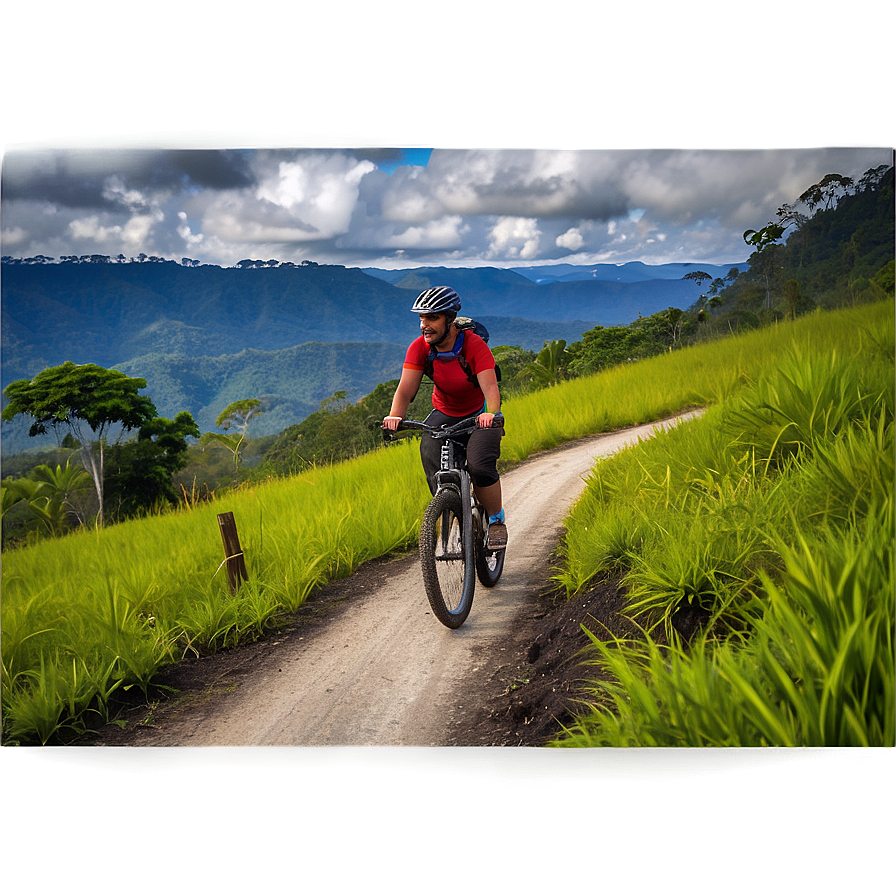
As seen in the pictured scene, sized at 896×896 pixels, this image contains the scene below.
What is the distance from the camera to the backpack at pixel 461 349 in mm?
2936

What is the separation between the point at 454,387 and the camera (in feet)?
10.2

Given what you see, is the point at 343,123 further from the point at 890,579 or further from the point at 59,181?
the point at 890,579

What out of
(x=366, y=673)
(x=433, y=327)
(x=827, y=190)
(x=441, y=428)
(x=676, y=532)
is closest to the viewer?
(x=676, y=532)

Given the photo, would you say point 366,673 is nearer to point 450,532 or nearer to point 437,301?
point 450,532

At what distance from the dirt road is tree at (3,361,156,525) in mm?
1287

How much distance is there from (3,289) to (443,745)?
2444 millimetres

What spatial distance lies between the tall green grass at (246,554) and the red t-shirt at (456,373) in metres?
0.85

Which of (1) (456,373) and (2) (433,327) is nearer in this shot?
(2) (433,327)

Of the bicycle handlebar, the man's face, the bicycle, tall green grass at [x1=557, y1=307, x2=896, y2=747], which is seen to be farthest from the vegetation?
the man's face

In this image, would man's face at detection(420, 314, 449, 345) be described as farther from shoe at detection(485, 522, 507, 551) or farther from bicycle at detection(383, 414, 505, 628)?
shoe at detection(485, 522, 507, 551)

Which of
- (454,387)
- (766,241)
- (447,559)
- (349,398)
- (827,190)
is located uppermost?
(827,190)

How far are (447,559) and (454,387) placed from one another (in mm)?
800

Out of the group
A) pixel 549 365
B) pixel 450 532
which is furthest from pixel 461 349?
pixel 549 365

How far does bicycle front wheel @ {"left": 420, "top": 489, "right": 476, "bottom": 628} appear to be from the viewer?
2.73 m
